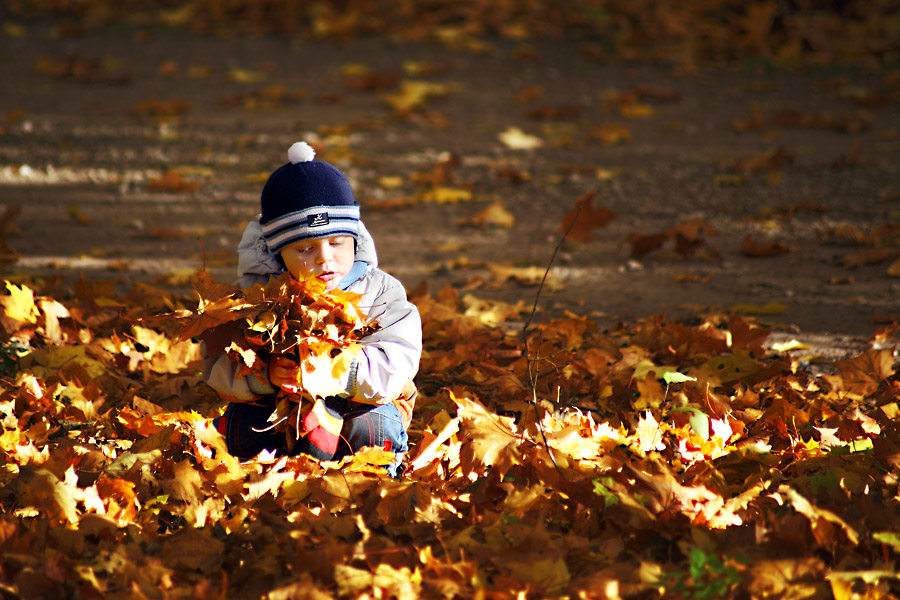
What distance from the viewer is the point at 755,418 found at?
2.75m

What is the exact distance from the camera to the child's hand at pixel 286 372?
86.5 inches

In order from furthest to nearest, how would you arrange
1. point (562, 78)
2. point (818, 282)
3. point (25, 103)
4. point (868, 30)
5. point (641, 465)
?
point (868, 30)
point (562, 78)
point (25, 103)
point (818, 282)
point (641, 465)

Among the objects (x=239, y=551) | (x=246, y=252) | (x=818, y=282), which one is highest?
(x=246, y=252)

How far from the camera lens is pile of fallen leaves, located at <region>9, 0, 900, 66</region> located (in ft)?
29.0

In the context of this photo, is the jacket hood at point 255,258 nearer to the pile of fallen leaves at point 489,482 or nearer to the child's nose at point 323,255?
the child's nose at point 323,255

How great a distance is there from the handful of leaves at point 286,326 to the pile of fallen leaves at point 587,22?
7.27m

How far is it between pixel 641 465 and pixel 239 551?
3.27ft

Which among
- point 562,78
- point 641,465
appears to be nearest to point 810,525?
point 641,465

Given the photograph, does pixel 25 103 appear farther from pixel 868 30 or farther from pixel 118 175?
pixel 868 30

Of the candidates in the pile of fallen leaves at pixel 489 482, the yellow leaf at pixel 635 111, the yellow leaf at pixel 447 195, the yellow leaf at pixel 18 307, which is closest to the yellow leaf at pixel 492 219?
the yellow leaf at pixel 447 195

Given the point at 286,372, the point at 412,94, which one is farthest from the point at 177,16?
the point at 286,372

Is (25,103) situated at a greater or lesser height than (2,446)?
greater

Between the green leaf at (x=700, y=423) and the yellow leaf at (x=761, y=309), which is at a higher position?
the green leaf at (x=700, y=423)

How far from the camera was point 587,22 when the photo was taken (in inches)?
388
